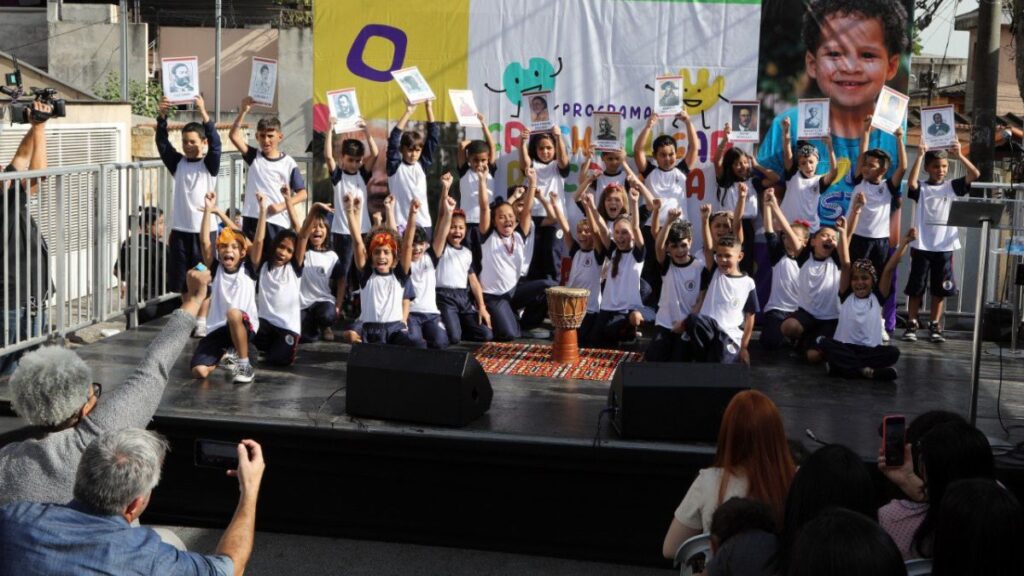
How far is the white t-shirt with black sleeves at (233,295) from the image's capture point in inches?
313

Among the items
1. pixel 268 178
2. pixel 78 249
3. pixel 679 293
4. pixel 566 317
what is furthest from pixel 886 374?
pixel 78 249

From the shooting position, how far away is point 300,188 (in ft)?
31.6

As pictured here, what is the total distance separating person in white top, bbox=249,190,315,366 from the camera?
8141mm

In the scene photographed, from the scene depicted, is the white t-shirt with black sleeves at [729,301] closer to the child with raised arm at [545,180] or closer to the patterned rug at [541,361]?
the patterned rug at [541,361]

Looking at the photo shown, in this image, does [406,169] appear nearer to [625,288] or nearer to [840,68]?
[625,288]

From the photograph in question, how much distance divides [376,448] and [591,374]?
2.10 m

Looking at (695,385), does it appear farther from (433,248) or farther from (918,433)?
(433,248)

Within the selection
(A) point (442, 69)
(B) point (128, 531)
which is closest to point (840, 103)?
(A) point (442, 69)

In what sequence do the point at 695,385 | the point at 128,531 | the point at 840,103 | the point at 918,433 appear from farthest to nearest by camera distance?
the point at 840,103 < the point at 695,385 < the point at 918,433 < the point at 128,531

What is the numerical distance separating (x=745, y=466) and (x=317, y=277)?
521 centimetres

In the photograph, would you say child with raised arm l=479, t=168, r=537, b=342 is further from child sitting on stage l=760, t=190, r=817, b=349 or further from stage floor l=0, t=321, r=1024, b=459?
child sitting on stage l=760, t=190, r=817, b=349

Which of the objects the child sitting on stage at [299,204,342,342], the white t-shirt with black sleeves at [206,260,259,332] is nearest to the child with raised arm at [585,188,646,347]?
the child sitting on stage at [299,204,342,342]

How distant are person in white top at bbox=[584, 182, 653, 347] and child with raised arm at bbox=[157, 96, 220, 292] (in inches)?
118

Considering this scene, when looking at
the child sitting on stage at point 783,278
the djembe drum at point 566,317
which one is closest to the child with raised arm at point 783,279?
the child sitting on stage at point 783,278
